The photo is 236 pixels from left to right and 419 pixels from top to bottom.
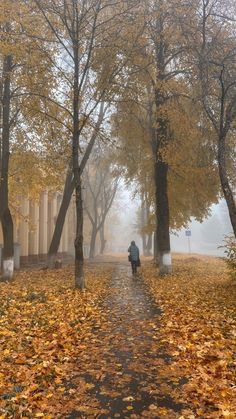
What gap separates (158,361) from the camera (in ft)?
21.0

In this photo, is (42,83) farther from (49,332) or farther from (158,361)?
(158,361)

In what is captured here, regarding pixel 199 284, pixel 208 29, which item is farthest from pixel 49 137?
pixel 199 284

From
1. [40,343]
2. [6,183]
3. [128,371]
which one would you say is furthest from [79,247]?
[128,371]

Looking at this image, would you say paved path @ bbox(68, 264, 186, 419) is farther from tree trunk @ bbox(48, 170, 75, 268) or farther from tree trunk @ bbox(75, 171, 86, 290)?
tree trunk @ bbox(48, 170, 75, 268)

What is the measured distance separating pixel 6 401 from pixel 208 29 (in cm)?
1313

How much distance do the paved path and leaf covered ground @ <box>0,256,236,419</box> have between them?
13 mm

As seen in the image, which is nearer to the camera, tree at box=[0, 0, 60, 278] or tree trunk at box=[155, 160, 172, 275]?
tree at box=[0, 0, 60, 278]

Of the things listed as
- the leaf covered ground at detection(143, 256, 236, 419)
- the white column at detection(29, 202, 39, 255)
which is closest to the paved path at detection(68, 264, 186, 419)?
the leaf covered ground at detection(143, 256, 236, 419)

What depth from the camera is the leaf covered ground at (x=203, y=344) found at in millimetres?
4820

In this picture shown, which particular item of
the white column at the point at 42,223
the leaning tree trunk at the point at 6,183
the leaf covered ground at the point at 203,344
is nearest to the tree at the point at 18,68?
the leaning tree trunk at the point at 6,183

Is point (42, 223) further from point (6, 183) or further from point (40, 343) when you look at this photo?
point (40, 343)

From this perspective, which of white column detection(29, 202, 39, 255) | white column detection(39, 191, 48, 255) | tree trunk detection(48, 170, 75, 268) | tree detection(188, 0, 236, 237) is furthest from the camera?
white column detection(39, 191, 48, 255)

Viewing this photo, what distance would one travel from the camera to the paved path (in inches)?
187

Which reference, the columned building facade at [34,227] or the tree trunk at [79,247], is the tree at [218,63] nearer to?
the tree trunk at [79,247]
